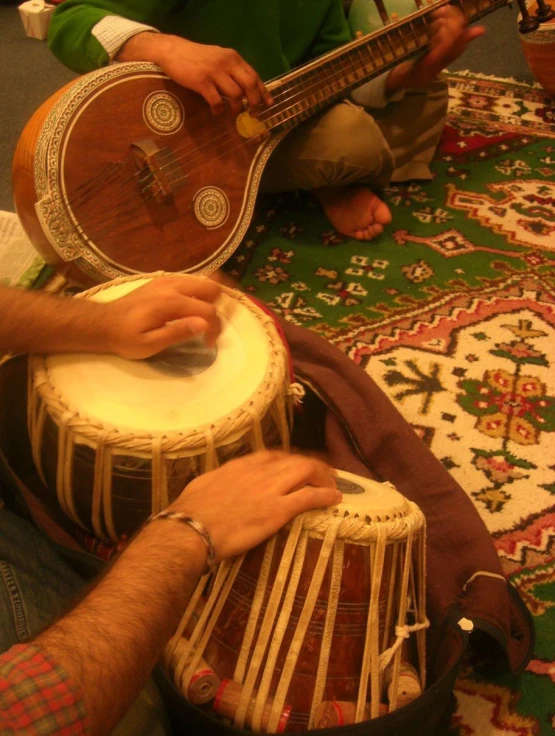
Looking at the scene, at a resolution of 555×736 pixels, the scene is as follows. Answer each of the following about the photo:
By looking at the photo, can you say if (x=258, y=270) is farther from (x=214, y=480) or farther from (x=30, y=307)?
(x=214, y=480)

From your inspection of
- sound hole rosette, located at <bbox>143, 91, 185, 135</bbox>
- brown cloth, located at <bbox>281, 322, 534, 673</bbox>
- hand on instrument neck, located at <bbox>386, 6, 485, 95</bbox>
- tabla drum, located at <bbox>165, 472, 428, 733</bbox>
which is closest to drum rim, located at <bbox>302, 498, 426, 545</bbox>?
tabla drum, located at <bbox>165, 472, 428, 733</bbox>

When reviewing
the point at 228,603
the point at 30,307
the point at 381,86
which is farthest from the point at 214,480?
the point at 381,86

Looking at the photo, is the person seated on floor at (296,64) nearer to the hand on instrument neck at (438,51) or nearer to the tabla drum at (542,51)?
the hand on instrument neck at (438,51)

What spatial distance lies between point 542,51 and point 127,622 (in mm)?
2367

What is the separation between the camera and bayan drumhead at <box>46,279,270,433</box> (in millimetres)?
873

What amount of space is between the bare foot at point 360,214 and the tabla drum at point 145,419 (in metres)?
0.99

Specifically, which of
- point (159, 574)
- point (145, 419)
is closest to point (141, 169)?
point (145, 419)

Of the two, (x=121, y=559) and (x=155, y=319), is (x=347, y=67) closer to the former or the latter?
(x=155, y=319)

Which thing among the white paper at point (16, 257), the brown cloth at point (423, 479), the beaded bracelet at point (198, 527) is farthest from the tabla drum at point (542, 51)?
the beaded bracelet at point (198, 527)

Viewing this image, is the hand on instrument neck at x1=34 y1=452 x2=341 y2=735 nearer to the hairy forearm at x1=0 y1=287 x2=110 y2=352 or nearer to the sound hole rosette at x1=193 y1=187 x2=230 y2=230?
the hairy forearm at x1=0 y1=287 x2=110 y2=352

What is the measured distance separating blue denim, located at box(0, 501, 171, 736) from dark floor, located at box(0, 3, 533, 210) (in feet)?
5.43

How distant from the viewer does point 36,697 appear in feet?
1.80

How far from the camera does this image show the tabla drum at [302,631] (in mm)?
772

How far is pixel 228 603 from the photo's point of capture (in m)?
0.81
